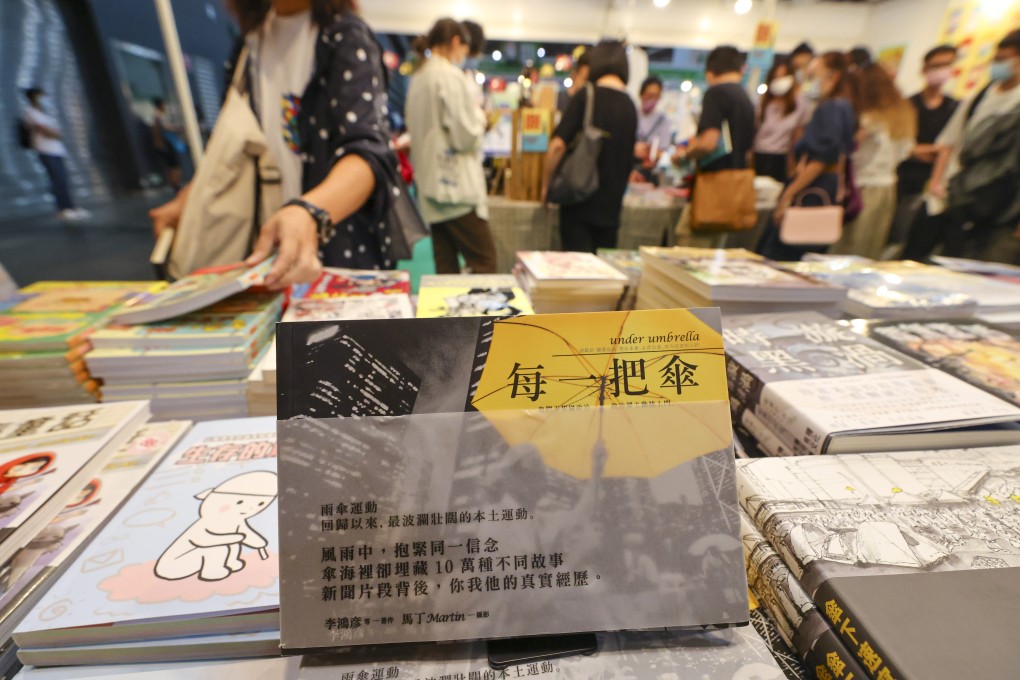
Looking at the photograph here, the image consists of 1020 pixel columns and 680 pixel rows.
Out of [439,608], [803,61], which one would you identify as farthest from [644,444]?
[803,61]

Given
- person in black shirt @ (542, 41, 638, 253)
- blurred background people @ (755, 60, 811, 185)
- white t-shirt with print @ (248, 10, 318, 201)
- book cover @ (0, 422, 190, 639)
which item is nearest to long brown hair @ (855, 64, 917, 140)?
blurred background people @ (755, 60, 811, 185)

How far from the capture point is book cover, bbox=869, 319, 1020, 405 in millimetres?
626

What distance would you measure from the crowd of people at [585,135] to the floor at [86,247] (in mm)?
754

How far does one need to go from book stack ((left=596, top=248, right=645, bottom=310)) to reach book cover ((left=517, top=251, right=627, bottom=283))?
7 cm

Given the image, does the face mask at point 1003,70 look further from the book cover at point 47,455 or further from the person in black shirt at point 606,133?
the book cover at point 47,455

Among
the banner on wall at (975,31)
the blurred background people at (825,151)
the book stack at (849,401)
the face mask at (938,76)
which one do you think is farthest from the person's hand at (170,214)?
the banner on wall at (975,31)

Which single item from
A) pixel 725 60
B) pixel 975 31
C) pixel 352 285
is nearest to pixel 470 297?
pixel 352 285

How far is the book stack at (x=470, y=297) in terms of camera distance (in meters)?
0.78

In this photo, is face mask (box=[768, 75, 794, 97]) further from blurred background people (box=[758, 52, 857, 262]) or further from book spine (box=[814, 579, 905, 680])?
book spine (box=[814, 579, 905, 680])

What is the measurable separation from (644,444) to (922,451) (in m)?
0.43

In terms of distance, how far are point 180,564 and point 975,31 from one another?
648 centimetres

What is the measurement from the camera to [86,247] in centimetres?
345

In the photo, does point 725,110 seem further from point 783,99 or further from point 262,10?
point 262,10

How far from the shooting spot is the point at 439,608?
0.34 metres
